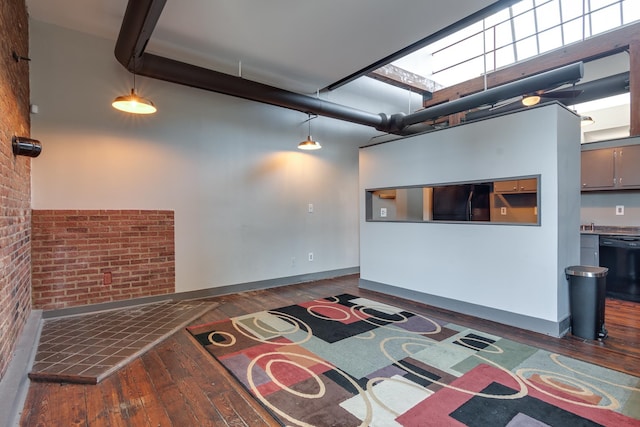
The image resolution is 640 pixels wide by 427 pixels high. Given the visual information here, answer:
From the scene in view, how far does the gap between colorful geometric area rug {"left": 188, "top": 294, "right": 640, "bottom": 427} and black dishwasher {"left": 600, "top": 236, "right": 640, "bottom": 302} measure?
112 inches

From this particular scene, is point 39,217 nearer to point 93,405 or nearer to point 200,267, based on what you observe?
point 200,267

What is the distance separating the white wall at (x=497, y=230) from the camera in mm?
3088

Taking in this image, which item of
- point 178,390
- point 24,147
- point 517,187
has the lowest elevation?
point 178,390

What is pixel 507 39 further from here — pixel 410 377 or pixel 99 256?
pixel 99 256

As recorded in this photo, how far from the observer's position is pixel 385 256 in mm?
4730

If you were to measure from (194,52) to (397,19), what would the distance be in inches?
103

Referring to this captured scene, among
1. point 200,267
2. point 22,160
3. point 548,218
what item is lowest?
point 200,267

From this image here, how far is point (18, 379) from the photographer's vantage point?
2.10 metres

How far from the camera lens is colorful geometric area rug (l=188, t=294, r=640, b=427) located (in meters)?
1.87

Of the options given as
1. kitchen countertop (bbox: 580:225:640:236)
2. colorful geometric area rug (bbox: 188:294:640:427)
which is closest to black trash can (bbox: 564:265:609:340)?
colorful geometric area rug (bbox: 188:294:640:427)

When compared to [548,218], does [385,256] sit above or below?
below

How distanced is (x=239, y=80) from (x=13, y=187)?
2500 mm

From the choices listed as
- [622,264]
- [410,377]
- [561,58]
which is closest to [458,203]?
[622,264]

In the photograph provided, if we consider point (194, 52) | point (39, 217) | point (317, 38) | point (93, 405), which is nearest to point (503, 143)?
point (317, 38)
